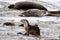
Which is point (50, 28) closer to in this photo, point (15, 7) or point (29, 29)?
point (29, 29)

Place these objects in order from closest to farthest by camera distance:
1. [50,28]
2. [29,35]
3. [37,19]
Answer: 1. [29,35]
2. [50,28]
3. [37,19]

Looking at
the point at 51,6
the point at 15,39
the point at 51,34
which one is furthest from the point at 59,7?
the point at 15,39

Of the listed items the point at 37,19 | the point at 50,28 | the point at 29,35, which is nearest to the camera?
the point at 29,35

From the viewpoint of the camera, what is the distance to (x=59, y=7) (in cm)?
972

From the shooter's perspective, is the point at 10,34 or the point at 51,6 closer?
the point at 10,34

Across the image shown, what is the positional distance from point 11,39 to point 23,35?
38 cm

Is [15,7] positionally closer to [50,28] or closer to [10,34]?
[50,28]

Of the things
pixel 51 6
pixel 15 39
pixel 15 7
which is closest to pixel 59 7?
pixel 51 6

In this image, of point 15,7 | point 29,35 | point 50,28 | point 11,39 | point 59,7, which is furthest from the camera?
point 59,7

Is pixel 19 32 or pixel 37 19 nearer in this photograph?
pixel 19 32

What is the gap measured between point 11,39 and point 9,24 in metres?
1.51

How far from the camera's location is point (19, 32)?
17.6 ft

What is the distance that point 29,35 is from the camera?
5047 millimetres

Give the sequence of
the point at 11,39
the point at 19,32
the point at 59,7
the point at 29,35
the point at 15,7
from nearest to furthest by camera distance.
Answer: the point at 11,39 → the point at 29,35 → the point at 19,32 → the point at 15,7 → the point at 59,7
